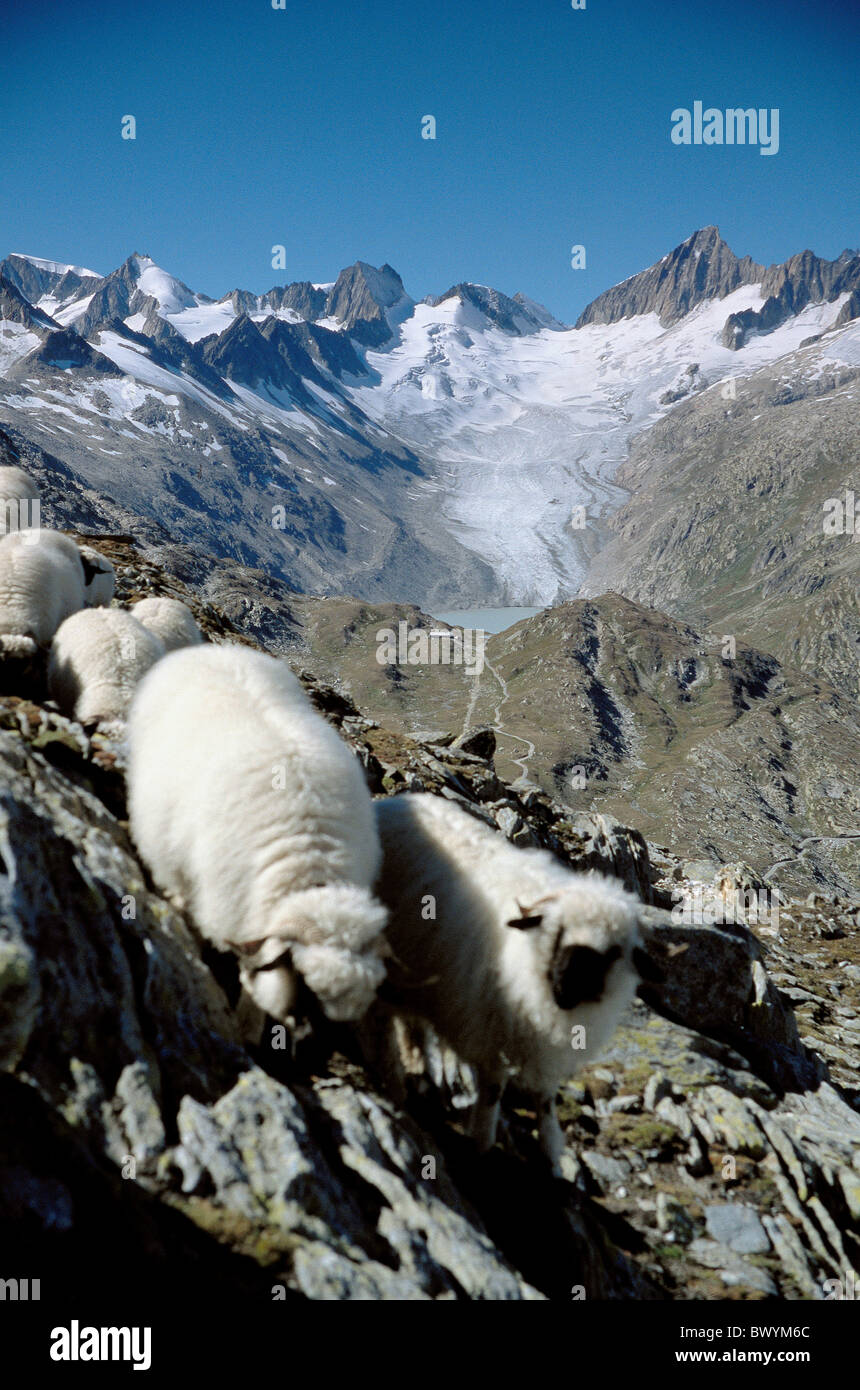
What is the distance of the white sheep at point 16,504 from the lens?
64.5 feet

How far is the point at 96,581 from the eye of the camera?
18375 mm

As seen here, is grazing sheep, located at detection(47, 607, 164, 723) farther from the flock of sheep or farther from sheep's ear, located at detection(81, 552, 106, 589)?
sheep's ear, located at detection(81, 552, 106, 589)

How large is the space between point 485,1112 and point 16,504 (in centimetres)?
1913

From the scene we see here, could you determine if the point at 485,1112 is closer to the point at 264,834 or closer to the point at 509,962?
the point at 509,962

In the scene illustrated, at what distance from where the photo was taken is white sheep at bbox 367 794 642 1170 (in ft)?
28.3

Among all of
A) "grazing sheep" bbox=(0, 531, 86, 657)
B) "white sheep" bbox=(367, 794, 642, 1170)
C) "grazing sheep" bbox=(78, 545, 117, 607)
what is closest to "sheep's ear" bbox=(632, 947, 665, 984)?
"white sheep" bbox=(367, 794, 642, 1170)

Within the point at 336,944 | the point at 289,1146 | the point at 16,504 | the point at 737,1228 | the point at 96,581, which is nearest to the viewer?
the point at 289,1146

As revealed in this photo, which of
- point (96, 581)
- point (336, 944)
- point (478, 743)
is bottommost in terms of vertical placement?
point (478, 743)

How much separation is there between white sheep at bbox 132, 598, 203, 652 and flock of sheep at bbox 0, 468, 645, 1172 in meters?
5.40

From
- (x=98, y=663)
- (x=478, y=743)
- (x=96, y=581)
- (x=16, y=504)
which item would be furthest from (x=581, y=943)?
→ (x=478, y=743)

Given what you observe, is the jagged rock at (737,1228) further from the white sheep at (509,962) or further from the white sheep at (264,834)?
the white sheep at (264,834)

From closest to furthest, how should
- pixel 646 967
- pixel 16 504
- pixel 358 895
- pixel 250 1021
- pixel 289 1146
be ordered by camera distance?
1. pixel 289 1146
2. pixel 358 895
3. pixel 250 1021
4. pixel 646 967
5. pixel 16 504

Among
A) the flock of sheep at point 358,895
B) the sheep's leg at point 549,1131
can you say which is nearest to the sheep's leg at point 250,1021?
the flock of sheep at point 358,895
